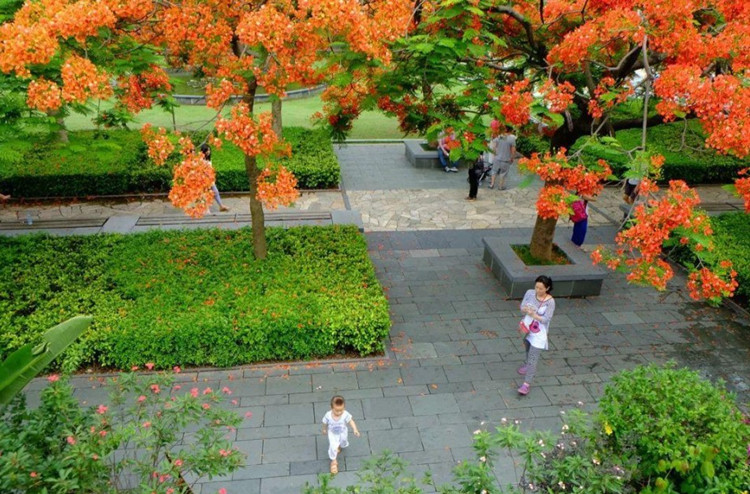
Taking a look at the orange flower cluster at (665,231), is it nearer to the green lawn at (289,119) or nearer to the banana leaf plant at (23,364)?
the banana leaf plant at (23,364)

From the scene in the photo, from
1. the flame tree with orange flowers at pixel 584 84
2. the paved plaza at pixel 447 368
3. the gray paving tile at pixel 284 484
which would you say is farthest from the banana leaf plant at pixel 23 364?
the flame tree with orange flowers at pixel 584 84

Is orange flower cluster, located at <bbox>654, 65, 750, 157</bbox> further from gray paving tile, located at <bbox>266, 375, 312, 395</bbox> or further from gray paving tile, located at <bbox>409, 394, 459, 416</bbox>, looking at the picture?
gray paving tile, located at <bbox>266, 375, 312, 395</bbox>

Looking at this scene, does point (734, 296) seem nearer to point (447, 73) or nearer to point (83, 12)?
point (447, 73)

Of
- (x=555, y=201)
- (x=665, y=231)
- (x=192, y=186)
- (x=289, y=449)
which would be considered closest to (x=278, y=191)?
(x=192, y=186)

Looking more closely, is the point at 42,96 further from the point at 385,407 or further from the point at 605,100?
the point at 605,100

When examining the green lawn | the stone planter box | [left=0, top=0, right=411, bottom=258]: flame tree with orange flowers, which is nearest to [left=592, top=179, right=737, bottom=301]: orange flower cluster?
[left=0, top=0, right=411, bottom=258]: flame tree with orange flowers

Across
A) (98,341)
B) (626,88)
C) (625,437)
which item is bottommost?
(98,341)

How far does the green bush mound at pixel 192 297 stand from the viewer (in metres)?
7.67

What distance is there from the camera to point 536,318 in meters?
7.11

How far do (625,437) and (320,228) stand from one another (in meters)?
→ 7.42

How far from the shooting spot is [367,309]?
27.0ft

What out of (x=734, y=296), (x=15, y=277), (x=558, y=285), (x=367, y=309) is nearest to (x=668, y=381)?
(x=367, y=309)

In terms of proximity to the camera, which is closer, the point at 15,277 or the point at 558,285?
the point at 15,277

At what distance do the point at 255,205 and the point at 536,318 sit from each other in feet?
16.4
